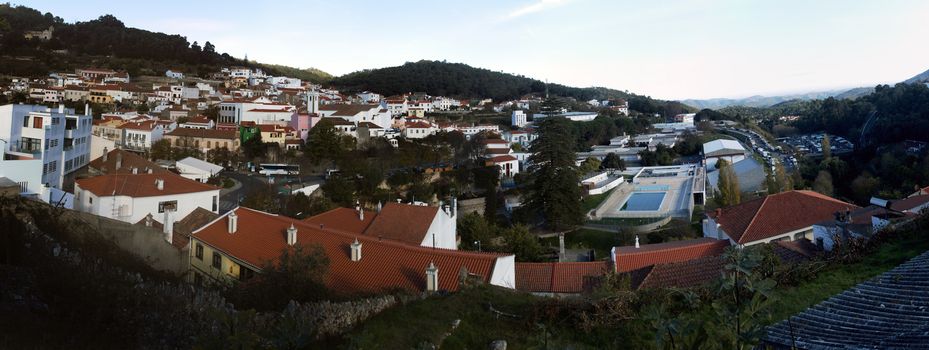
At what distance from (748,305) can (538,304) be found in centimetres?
300

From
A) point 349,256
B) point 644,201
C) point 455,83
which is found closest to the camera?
point 349,256

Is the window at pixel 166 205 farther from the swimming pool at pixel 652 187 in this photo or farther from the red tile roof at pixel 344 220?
the swimming pool at pixel 652 187

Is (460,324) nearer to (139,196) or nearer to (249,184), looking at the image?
(139,196)

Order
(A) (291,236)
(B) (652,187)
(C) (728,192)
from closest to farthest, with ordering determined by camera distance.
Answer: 1. (A) (291,236)
2. (C) (728,192)
3. (B) (652,187)

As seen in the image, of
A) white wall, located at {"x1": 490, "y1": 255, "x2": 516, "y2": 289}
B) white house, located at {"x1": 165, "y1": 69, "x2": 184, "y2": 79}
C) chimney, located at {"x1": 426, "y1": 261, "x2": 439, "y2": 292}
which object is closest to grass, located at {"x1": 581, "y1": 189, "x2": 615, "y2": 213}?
white wall, located at {"x1": 490, "y1": 255, "x2": 516, "y2": 289}

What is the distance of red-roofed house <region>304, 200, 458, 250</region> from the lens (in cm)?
1245

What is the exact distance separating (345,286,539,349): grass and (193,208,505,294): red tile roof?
5.87 feet

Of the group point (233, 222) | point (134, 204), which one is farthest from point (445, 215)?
point (134, 204)

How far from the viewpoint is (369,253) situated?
962 centimetres

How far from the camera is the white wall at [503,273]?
28.1 feet

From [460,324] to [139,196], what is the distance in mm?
12872

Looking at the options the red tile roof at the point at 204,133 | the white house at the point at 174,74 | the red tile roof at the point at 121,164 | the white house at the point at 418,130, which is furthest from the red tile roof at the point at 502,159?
the white house at the point at 174,74

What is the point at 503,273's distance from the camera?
8.90 meters

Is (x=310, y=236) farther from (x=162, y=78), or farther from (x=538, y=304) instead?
(x=162, y=78)
